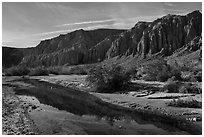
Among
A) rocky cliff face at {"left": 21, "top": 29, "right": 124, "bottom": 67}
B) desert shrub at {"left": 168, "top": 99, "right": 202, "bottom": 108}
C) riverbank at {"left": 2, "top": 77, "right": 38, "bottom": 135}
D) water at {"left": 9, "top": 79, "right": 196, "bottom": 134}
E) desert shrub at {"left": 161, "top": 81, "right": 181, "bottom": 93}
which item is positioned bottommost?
water at {"left": 9, "top": 79, "right": 196, "bottom": 134}

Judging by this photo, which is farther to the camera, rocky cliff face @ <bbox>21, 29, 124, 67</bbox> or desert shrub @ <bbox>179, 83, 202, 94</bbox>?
rocky cliff face @ <bbox>21, 29, 124, 67</bbox>

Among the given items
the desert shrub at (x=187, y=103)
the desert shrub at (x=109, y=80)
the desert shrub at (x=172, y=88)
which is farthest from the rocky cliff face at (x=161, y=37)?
the desert shrub at (x=187, y=103)

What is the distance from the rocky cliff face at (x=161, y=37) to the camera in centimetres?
10688

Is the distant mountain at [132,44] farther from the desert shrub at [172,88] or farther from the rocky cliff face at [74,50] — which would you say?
the desert shrub at [172,88]

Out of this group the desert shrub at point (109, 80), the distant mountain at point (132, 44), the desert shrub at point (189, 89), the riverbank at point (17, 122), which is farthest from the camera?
the distant mountain at point (132, 44)

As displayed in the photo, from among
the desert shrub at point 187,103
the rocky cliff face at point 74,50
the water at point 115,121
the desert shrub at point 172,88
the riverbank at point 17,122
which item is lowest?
the water at point 115,121

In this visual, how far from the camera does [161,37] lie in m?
113

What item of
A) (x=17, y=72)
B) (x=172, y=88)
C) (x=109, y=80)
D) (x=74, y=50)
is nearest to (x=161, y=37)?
(x=74, y=50)

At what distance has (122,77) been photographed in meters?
27.2

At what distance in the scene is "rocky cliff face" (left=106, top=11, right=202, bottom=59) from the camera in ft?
351

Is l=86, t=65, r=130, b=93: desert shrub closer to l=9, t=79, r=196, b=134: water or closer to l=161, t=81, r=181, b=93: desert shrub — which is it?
l=161, t=81, r=181, b=93: desert shrub

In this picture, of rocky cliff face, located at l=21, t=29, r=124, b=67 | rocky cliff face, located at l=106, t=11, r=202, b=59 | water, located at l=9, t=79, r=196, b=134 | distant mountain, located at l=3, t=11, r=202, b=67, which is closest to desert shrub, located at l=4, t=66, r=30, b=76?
distant mountain, located at l=3, t=11, r=202, b=67

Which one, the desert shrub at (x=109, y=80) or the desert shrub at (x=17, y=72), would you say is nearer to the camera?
the desert shrub at (x=109, y=80)

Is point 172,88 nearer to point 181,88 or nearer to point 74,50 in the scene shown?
point 181,88
